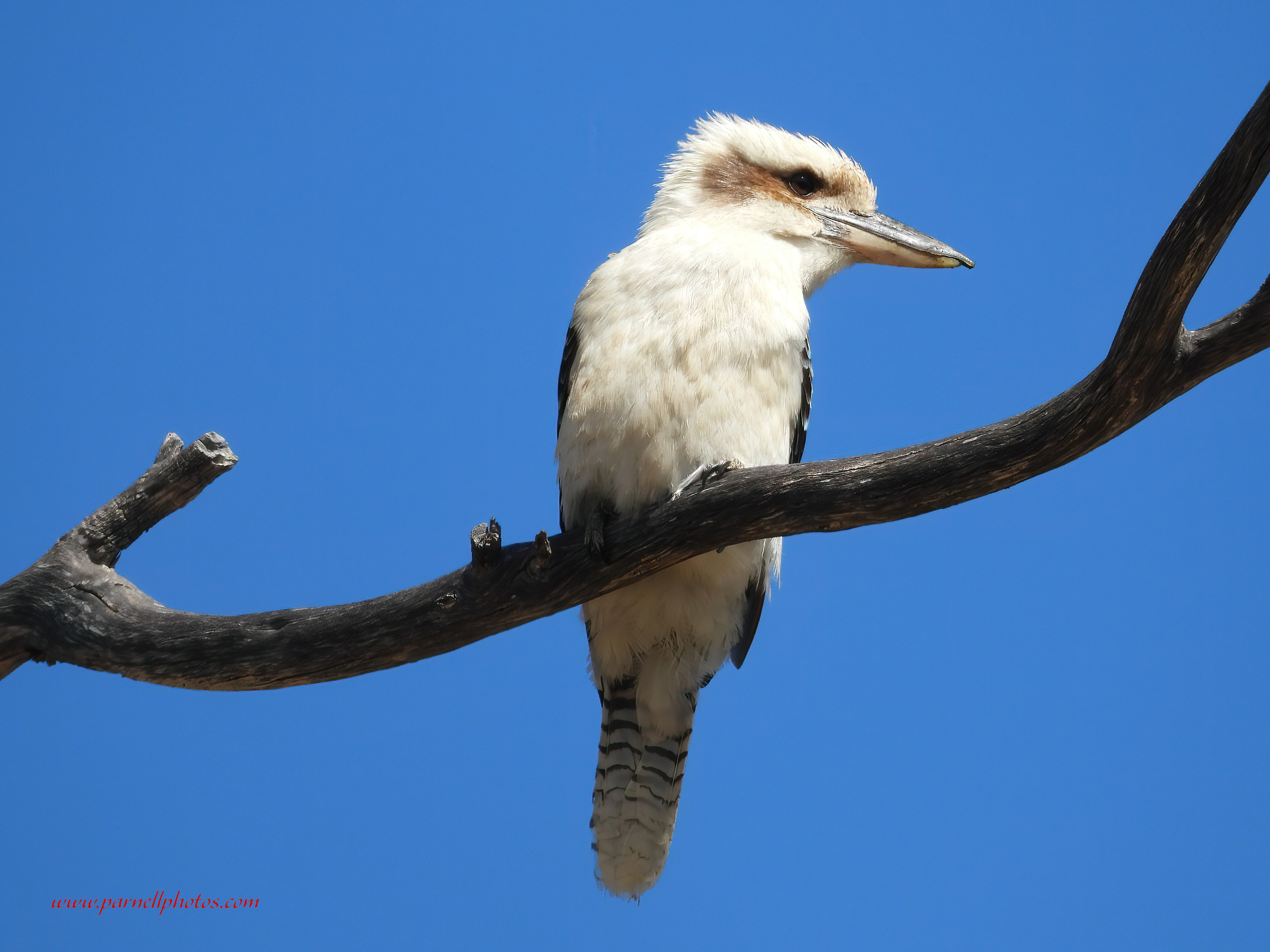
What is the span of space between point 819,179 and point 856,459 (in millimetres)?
1404

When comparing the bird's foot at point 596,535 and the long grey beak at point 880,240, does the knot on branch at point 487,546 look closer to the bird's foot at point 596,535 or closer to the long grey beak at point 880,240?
the bird's foot at point 596,535

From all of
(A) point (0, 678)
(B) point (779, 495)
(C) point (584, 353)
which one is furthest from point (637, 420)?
(A) point (0, 678)

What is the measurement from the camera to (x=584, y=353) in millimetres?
3059

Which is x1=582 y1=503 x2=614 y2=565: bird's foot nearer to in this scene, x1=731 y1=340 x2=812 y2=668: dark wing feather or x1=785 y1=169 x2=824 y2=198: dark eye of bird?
x1=731 y1=340 x2=812 y2=668: dark wing feather

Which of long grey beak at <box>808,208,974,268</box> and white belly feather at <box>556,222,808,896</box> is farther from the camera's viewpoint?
long grey beak at <box>808,208,974,268</box>

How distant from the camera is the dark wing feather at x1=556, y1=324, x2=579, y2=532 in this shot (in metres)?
3.22

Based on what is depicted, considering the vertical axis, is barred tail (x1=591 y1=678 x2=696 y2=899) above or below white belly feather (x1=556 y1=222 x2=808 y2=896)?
below

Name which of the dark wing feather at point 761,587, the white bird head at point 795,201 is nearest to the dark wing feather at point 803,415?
the dark wing feather at point 761,587

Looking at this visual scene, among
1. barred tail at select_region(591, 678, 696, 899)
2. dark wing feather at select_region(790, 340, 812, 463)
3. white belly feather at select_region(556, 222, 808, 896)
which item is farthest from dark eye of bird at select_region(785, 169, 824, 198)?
barred tail at select_region(591, 678, 696, 899)

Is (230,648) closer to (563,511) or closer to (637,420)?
(563,511)

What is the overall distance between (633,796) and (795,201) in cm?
→ 194

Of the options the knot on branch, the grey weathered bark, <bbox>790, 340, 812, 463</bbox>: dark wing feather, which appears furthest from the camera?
<bbox>790, 340, 812, 463</bbox>: dark wing feather

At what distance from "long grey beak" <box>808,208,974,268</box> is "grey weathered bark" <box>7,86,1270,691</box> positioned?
113cm

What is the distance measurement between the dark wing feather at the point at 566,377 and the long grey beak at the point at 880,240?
2.75ft
